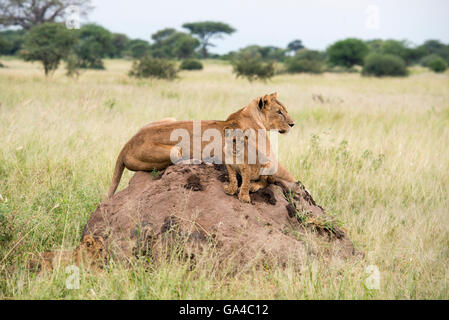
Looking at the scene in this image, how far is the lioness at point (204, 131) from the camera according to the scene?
380 cm

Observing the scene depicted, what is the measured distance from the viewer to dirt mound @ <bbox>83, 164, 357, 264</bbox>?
349 cm

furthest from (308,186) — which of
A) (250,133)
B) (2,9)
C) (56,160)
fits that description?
(2,9)

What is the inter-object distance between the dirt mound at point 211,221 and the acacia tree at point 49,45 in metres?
18.9

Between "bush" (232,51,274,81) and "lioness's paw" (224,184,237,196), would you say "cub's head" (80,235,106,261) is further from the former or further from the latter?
"bush" (232,51,274,81)

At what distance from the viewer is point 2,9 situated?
39.5 meters

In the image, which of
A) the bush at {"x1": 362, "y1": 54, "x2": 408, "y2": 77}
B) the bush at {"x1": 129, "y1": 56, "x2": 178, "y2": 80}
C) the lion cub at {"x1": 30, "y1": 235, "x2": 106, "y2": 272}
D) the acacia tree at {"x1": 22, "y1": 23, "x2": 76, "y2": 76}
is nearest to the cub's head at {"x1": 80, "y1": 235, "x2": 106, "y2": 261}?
the lion cub at {"x1": 30, "y1": 235, "x2": 106, "y2": 272}

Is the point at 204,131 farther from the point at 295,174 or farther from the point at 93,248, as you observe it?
the point at 295,174

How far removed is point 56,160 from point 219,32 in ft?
214

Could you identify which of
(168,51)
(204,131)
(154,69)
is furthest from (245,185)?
(168,51)

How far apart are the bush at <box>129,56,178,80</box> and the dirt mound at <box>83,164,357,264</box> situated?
16690 mm

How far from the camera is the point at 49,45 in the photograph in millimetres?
20688

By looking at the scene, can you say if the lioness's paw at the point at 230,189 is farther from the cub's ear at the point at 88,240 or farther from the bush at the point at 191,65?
the bush at the point at 191,65

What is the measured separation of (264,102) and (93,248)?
2.02 meters
